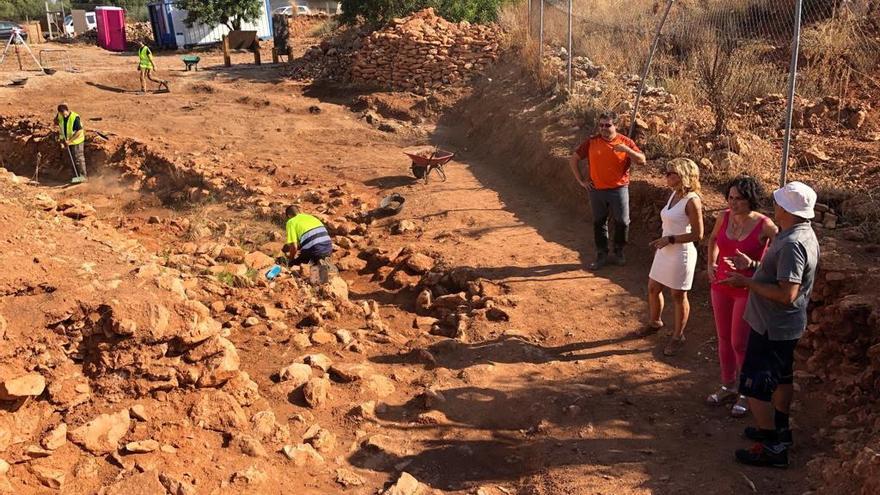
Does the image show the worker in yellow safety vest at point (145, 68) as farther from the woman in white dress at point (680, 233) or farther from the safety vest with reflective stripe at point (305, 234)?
the woman in white dress at point (680, 233)

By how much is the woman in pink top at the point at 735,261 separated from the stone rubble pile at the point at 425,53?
12676mm

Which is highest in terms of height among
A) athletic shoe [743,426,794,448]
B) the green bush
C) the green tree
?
the green tree

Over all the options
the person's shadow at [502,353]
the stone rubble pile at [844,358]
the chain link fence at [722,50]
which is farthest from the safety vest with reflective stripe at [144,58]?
the stone rubble pile at [844,358]

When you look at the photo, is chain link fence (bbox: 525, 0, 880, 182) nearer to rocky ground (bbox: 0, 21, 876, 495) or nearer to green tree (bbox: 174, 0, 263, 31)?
rocky ground (bbox: 0, 21, 876, 495)

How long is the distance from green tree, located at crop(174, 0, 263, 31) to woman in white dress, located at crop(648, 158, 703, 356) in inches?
1055

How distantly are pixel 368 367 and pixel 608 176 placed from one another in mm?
3124

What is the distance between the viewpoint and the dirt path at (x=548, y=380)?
4.09 m

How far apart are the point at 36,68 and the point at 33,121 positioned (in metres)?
9.50

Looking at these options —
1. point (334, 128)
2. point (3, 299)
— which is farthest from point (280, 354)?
point (334, 128)

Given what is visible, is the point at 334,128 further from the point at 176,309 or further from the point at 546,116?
the point at 176,309

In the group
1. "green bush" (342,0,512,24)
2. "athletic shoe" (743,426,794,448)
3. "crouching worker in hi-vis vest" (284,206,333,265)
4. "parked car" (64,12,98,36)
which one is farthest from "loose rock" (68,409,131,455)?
"parked car" (64,12,98,36)

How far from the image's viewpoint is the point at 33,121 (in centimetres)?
1462

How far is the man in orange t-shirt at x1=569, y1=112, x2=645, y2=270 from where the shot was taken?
6.52 metres

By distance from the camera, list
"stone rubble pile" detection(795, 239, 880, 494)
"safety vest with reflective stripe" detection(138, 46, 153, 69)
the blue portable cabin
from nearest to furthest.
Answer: "stone rubble pile" detection(795, 239, 880, 494), "safety vest with reflective stripe" detection(138, 46, 153, 69), the blue portable cabin
